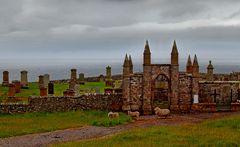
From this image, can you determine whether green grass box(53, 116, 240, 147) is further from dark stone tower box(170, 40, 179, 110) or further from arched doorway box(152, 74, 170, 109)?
arched doorway box(152, 74, 170, 109)

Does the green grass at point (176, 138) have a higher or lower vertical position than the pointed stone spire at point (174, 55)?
lower

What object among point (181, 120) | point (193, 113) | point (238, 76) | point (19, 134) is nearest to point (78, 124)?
point (19, 134)

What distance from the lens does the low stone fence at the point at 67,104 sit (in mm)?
32875

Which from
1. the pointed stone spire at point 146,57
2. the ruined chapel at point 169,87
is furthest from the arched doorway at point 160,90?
the pointed stone spire at point 146,57

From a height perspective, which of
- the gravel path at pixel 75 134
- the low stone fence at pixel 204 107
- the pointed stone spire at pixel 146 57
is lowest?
the gravel path at pixel 75 134

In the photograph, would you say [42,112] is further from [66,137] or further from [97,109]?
[66,137]

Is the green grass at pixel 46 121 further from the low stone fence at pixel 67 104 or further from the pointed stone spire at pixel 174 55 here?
the pointed stone spire at pixel 174 55

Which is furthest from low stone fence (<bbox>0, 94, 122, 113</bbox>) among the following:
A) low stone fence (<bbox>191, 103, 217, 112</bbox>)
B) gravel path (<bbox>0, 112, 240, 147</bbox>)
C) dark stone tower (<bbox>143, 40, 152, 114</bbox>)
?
low stone fence (<bbox>191, 103, 217, 112</bbox>)

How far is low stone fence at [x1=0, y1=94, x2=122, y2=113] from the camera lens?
32.9 m

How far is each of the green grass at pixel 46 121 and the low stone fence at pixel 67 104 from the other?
757 millimetres

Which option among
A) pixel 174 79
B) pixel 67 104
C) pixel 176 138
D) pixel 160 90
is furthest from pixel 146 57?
pixel 176 138

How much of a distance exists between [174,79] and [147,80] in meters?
2.19

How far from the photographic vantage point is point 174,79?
115 feet

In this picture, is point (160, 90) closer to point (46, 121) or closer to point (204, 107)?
point (204, 107)
